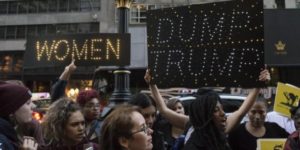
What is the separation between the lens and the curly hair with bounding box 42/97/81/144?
11.5 ft

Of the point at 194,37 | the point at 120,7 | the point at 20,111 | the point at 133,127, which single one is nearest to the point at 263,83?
the point at 194,37

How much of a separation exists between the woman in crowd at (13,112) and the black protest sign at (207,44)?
2.17 m

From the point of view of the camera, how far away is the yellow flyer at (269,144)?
449 centimetres

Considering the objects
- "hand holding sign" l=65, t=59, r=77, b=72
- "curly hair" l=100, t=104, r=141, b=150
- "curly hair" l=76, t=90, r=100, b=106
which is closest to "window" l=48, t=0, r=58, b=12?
"hand holding sign" l=65, t=59, r=77, b=72

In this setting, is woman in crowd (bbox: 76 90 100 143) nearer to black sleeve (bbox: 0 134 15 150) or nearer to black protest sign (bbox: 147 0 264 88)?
black protest sign (bbox: 147 0 264 88)

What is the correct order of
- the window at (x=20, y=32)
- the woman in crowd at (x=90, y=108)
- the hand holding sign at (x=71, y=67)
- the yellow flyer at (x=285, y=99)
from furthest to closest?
the window at (x=20, y=32) < the yellow flyer at (x=285, y=99) < the hand holding sign at (x=71, y=67) < the woman in crowd at (x=90, y=108)

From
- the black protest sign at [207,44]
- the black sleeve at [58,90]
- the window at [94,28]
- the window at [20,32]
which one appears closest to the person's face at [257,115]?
the black protest sign at [207,44]

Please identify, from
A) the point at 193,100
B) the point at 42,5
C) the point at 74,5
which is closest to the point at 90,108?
the point at 193,100

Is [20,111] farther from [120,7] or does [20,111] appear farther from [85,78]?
[85,78]

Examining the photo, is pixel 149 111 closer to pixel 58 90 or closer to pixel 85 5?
pixel 58 90

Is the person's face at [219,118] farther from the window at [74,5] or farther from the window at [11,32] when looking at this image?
the window at [11,32]

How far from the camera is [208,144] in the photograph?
3514 mm

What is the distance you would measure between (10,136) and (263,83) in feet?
8.42

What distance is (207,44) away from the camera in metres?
4.88
